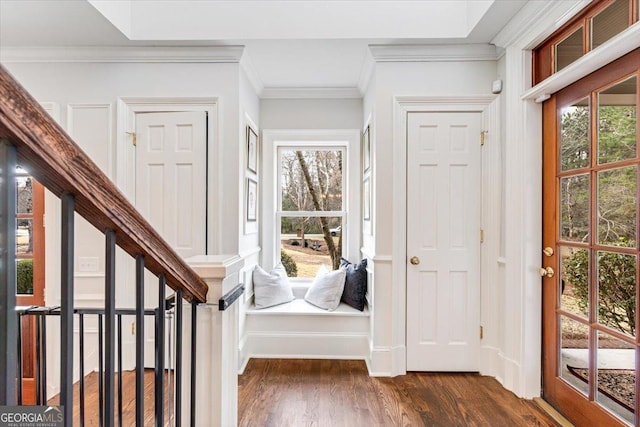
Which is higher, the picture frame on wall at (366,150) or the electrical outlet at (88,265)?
the picture frame on wall at (366,150)

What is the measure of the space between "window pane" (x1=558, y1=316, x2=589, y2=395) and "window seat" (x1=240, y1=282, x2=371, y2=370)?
141 cm

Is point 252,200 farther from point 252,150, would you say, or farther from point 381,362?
point 381,362

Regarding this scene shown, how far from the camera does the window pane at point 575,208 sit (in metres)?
2.04

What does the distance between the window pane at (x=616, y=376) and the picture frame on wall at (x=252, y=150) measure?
2755mm

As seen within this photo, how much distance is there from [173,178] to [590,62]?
9.13 feet

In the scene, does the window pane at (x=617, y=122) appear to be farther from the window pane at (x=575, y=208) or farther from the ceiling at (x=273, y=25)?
the ceiling at (x=273, y=25)

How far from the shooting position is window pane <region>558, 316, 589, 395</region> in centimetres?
203

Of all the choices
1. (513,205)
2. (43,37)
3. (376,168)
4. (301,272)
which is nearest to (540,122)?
(513,205)

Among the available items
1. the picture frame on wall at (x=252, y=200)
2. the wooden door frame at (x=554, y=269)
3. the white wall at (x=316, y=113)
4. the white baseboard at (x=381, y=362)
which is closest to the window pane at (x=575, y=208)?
the wooden door frame at (x=554, y=269)

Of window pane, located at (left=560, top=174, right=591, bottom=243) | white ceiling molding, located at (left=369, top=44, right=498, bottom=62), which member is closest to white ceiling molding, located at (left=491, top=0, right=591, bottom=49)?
white ceiling molding, located at (left=369, top=44, right=498, bottom=62)

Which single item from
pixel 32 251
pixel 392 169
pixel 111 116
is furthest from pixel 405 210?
pixel 32 251

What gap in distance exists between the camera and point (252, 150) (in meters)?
3.41

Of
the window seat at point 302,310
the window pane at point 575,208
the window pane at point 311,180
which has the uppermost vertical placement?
the window pane at point 311,180

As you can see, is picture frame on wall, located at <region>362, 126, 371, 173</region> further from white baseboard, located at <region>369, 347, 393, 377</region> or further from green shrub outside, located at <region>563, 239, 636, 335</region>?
green shrub outside, located at <region>563, 239, 636, 335</region>
